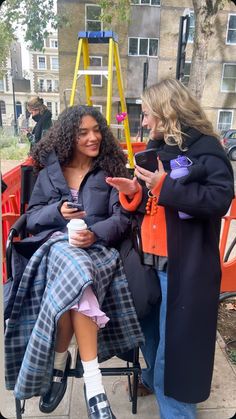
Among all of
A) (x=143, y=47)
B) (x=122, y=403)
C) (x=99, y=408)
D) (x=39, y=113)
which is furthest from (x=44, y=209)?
(x=143, y=47)

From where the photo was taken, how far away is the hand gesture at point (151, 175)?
1.35m

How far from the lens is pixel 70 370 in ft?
5.35

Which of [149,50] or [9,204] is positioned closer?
[9,204]

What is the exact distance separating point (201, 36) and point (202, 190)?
25.2 feet

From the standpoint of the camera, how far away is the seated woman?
4.62 feet

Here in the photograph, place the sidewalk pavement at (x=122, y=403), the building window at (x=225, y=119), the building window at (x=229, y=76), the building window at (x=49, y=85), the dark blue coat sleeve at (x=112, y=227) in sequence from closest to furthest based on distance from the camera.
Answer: the dark blue coat sleeve at (x=112, y=227) < the sidewalk pavement at (x=122, y=403) < the building window at (x=49, y=85) < the building window at (x=229, y=76) < the building window at (x=225, y=119)

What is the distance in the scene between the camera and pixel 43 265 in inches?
59.1

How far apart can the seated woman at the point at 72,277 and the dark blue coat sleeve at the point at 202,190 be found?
438 mm

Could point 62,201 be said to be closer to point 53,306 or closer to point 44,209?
point 44,209

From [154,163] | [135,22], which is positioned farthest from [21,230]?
[135,22]

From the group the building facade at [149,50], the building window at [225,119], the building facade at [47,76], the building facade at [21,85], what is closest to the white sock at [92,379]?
the building facade at [21,85]

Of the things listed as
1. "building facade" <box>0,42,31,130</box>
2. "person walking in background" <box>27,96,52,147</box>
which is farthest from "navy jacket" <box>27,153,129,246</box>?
"person walking in background" <box>27,96,52,147</box>

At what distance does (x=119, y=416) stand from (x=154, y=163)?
1.35 m

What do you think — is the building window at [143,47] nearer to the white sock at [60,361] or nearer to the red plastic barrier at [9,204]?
the red plastic barrier at [9,204]
